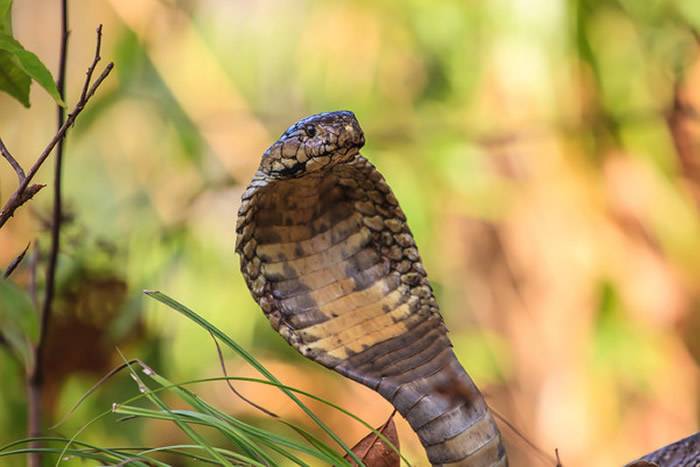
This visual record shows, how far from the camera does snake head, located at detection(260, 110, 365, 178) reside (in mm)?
726

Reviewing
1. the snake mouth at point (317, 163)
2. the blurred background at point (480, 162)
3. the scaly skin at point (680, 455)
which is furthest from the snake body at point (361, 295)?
the blurred background at point (480, 162)

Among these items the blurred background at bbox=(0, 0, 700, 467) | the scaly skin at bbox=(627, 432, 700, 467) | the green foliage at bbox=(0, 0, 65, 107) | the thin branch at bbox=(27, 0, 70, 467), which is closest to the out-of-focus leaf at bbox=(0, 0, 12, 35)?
the green foliage at bbox=(0, 0, 65, 107)

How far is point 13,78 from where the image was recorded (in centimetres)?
78

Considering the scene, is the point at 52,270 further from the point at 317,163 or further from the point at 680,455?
the point at 680,455

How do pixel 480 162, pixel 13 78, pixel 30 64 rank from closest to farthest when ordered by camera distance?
1. pixel 30 64
2. pixel 13 78
3. pixel 480 162

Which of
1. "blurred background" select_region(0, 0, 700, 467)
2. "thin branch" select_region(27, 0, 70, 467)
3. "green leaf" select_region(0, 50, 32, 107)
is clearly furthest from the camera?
"blurred background" select_region(0, 0, 700, 467)

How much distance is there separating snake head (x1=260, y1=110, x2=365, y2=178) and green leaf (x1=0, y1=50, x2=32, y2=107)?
19 centimetres

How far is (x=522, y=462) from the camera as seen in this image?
8.18 ft

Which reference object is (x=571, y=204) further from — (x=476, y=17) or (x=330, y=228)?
(x=330, y=228)

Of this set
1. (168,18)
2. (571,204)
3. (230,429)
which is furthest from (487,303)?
(230,429)

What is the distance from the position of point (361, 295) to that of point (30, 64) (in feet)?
1.06

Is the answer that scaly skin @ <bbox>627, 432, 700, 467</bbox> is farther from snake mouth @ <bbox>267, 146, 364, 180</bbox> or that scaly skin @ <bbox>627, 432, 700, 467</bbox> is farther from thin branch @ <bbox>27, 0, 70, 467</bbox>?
thin branch @ <bbox>27, 0, 70, 467</bbox>

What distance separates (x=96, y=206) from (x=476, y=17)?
0.90m

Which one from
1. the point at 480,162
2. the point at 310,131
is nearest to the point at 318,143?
the point at 310,131
